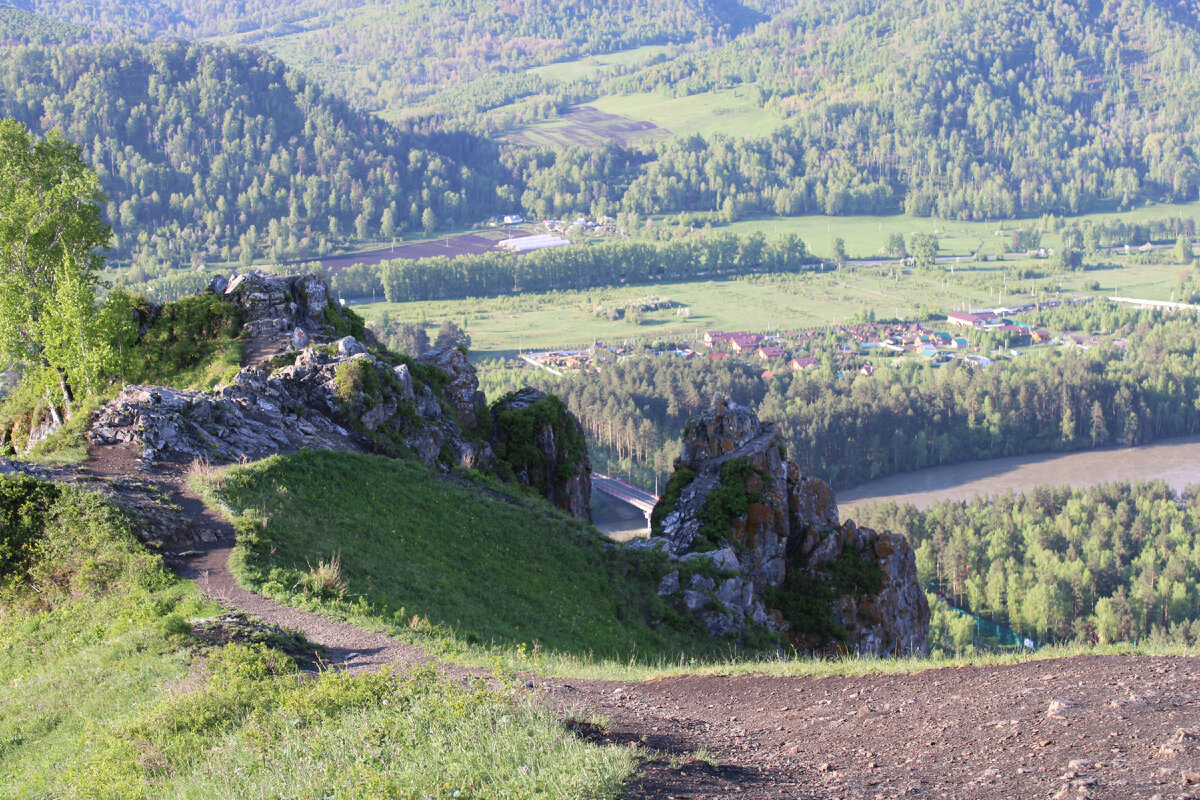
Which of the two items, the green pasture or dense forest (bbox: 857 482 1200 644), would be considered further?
the green pasture

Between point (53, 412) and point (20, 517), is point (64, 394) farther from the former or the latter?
point (20, 517)

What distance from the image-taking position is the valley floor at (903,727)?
10977mm

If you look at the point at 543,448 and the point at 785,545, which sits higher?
the point at 543,448

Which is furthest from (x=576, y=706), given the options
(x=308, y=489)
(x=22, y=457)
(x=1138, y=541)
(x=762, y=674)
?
(x=1138, y=541)

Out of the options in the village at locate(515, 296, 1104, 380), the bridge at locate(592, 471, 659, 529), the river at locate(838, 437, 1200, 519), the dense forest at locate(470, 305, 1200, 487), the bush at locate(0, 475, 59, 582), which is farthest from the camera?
the village at locate(515, 296, 1104, 380)

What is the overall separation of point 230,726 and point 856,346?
5837 inches

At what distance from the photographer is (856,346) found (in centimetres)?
15325

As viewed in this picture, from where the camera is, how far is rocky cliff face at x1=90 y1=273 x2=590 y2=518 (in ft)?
84.7

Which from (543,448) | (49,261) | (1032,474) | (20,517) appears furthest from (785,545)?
(1032,474)

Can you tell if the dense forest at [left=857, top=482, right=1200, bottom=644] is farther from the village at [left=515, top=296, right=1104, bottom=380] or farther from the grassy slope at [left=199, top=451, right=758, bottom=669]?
the grassy slope at [left=199, top=451, right=758, bottom=669]

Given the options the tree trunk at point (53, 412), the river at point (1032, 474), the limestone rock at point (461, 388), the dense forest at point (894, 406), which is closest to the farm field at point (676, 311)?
the dense forest at point (894, 406)

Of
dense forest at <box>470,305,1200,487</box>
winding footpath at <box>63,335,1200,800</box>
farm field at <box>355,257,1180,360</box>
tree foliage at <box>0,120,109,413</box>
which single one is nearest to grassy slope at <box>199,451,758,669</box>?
winding footpath at <box>63,335,1200,800</box>

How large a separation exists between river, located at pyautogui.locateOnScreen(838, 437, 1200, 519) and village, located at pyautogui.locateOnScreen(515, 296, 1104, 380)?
22.4 meters

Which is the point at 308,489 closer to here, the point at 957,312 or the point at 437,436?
the point at 437,436
